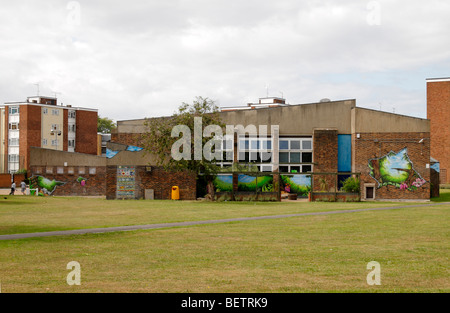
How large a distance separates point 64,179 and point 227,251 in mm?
44131

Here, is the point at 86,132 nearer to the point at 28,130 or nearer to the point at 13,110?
the point at 28,130

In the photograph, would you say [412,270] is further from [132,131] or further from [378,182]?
[132,131]

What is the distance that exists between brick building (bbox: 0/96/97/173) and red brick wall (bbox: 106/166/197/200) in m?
56.2

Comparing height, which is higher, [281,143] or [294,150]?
[281,143]

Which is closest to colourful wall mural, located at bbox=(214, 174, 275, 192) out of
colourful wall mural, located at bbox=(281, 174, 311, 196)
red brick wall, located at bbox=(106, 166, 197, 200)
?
red brick wall, located at bbox=(106, 166, 197, 200)

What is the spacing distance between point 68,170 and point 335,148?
25.2 m

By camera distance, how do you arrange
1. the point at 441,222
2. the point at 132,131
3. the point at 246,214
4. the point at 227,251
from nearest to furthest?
the point at 227,251, the point at 441,222, the point at 246,214, the point at 132,131

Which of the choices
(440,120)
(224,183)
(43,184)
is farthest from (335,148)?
(440,120)

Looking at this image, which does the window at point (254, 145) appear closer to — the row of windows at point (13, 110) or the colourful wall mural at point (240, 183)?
the colourful wall mural at point (240, 183)

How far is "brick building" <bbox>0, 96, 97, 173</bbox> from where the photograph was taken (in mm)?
98938

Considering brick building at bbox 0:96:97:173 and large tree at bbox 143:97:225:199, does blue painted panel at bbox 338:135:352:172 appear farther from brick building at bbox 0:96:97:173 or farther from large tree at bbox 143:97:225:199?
brick building at bbox 0:96:97:173

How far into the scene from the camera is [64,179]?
5631 centimetres

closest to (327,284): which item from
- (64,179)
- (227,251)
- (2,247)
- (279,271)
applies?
(279,271)

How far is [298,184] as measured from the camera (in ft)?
151
